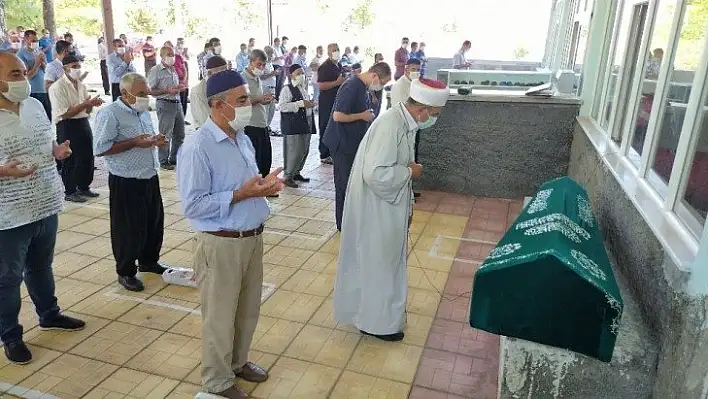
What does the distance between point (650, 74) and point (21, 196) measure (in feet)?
14.3

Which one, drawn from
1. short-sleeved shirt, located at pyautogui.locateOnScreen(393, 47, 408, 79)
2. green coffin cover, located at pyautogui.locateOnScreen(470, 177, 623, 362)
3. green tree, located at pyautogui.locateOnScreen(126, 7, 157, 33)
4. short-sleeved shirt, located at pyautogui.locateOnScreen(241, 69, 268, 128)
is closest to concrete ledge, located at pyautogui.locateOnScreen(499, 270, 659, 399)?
green coffin cover, located at pyautogui.locateOnScreen(470, 177, 623, 362)

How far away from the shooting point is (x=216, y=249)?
2.73m

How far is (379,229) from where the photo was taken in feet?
11.8

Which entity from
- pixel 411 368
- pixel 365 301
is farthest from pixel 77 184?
pixel 411 368

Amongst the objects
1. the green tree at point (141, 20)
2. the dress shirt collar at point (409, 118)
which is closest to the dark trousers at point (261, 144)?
the dress shirt collar at point (409, 118)

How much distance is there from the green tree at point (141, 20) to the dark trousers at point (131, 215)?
2230 centimetres

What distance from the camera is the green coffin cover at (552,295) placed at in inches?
92.4

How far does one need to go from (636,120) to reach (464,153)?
330 centimetres

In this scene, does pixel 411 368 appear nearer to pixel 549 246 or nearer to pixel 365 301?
pixel 365 301

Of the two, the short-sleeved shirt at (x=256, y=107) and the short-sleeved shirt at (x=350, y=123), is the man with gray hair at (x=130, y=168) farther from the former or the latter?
the short-sleeved shirt at (x=256, y=107)

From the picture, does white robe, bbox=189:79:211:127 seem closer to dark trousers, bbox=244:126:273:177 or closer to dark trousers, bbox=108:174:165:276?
dark trousers, bbox=244:126:273:177

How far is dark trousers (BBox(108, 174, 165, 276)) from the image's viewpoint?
4234 mm

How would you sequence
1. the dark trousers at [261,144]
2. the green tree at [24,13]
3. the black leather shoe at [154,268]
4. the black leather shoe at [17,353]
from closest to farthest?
the black leather shoe at [17,353]
the black leather shoe at [154,268]
the dark trousers at [261,144]
the green tree at [24,13]

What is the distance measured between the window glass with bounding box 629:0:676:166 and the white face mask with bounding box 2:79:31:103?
403 centimetres
